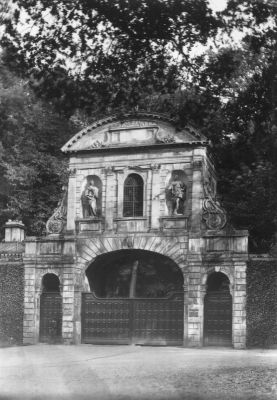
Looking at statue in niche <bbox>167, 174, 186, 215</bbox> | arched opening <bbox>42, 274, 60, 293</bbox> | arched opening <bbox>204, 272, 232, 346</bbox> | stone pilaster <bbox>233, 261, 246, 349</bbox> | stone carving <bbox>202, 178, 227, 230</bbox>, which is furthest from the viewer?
arched opening <bbox>42, 274, 60, 293</bbox>

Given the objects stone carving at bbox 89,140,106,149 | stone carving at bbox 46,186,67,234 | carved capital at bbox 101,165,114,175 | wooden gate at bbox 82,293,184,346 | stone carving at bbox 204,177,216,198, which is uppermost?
stone carving at bbox 89,140,106,149

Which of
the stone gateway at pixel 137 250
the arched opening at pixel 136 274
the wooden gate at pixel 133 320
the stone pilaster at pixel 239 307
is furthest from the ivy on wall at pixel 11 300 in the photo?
the stone pilaster at pixel 239 307

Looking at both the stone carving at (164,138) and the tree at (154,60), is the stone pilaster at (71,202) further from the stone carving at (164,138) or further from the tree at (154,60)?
the tree at (154,60)

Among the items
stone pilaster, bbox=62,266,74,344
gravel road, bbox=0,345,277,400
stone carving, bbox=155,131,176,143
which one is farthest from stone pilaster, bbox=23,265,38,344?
gravel road, bbox=0,345,277,400

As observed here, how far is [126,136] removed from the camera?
22625mm

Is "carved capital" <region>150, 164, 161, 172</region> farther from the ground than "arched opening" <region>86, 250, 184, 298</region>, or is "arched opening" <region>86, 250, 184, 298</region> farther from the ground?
"carved capital" <region>150, 164, 161, 172</region>

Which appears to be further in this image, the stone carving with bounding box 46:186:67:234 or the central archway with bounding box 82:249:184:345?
the stone carving with bounding box 46:186:67:234

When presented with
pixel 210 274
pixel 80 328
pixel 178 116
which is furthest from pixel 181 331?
pixel 178 116

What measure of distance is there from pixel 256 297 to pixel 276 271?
1092 millimetres

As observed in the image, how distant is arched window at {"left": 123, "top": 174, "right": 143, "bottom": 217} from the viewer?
22.6m

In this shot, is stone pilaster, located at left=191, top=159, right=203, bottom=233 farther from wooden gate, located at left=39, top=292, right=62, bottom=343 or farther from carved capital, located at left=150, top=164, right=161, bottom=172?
wooden gate, located at left=39, top=292, right=62, bottom=343

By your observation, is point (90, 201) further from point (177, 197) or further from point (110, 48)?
point (110, 48)

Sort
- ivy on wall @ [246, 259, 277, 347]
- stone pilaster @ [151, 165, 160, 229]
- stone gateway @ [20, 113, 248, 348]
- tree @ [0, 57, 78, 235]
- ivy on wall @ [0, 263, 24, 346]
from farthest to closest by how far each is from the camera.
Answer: ivy on wall @ [0, 263, 24, 346] → stone pilaster @ [151, 165, 160, 229] → stone gateway @ [20, 113, 248, 348] → ivy on wall @ [246, 259, 277, 347] → tree @ [0, 57, 78, 235]

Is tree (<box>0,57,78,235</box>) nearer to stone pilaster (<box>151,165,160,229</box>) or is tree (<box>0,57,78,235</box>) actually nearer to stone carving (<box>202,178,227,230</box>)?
stone pilaster (<box>151,165,160,229</box>)
